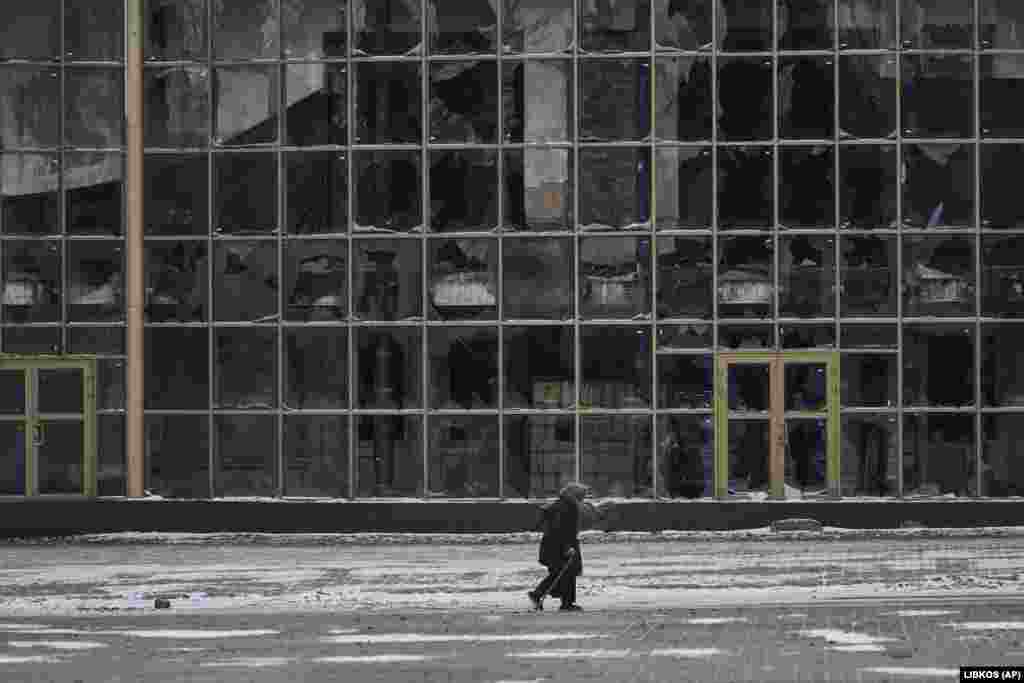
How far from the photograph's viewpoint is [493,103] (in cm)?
3266

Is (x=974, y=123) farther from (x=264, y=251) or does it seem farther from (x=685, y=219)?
(x=264, y=251)

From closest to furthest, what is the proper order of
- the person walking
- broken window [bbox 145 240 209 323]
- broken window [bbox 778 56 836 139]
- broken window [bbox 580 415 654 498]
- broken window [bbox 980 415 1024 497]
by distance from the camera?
1. the person walking
2. broken window [bbox 980 415 1024 497]
3. broken window [bbox 778 56 836 139]
4. broken window [bbox 580 415 654 498]
5. broken window [bbox 145 240 209 323]

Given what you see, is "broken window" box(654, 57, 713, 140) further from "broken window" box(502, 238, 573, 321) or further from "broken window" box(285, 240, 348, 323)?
"broken window" box(285, 240, 348, 323)

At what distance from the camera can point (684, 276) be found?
32.2 meters

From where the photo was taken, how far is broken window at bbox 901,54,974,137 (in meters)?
32.0

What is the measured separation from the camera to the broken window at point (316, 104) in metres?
33.0

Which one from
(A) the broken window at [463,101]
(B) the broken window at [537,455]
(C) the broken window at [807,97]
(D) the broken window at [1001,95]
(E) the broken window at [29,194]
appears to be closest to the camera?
(D) the broken window at [1001,95]

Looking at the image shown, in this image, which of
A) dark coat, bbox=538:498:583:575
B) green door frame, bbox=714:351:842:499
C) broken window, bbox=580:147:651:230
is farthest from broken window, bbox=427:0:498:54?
dark coat, bbox=538:498:583:575

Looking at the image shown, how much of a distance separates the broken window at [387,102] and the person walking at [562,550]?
37.2 ft

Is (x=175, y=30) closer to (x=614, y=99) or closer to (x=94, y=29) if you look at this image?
(x=94, y=29)

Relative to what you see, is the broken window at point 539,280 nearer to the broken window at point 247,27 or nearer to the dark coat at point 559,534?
the broken window at point 247,27

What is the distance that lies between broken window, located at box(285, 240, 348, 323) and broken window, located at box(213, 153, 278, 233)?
→ 26.9 inches

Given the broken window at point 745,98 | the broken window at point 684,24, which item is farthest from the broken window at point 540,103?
the broken window at point 745,98

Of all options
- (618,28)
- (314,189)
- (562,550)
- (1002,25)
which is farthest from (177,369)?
(1002,25)
